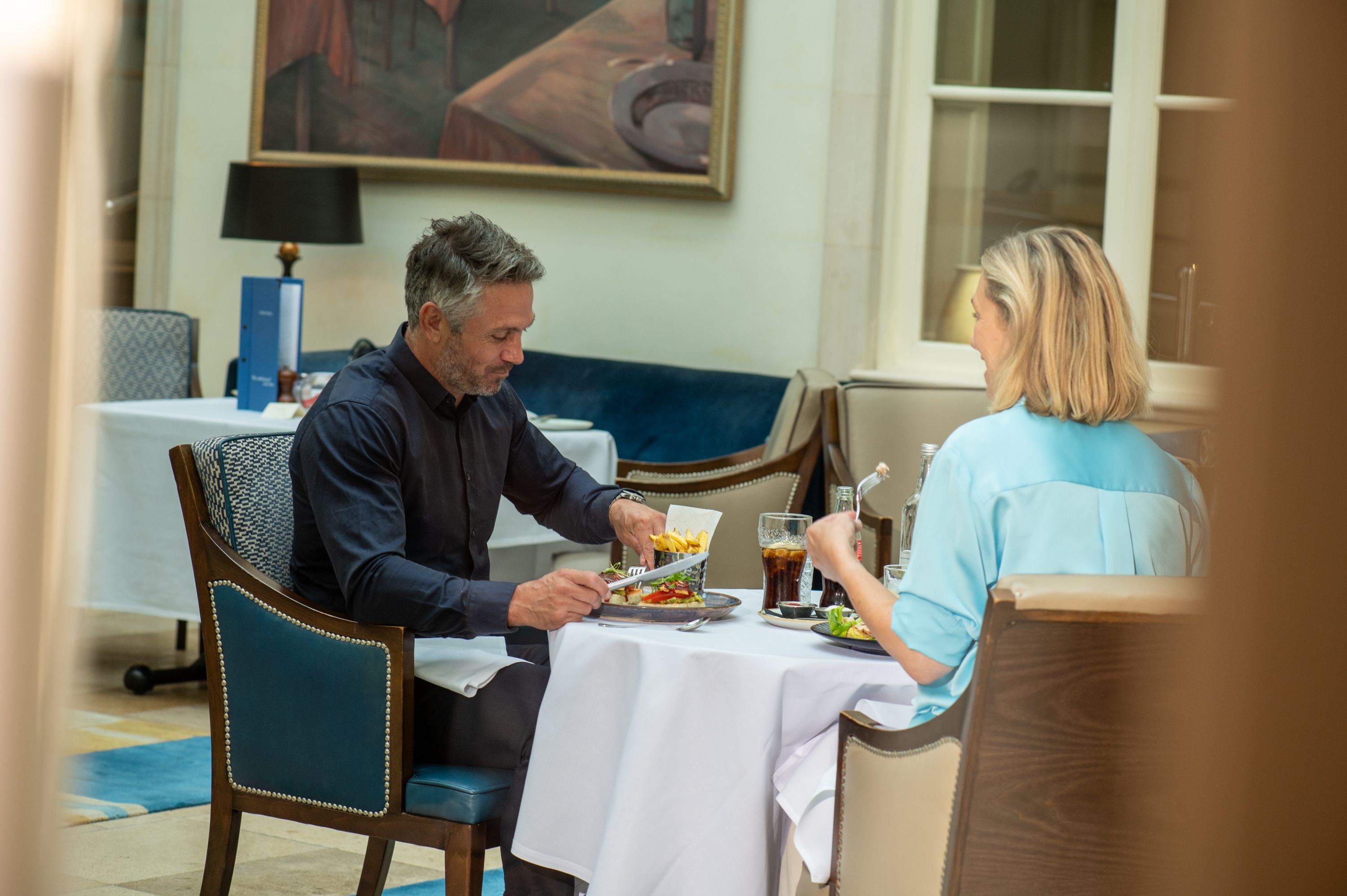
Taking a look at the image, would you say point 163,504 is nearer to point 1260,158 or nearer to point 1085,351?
point 1085,351

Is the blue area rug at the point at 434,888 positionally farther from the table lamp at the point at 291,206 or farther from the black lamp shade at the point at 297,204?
the black lamp shade at the point at 297,204

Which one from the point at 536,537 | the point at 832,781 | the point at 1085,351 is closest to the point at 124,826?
the point at 536,537

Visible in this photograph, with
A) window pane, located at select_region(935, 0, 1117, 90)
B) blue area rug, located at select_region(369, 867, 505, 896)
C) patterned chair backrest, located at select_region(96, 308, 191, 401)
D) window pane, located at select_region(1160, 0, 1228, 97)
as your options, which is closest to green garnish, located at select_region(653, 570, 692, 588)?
blue area rug, located at select_region(369, 867, 505, 896)

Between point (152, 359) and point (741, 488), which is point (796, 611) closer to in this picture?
point (741, 488)

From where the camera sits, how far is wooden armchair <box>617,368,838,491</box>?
4.00 metres

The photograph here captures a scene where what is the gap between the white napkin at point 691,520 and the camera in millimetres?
2150

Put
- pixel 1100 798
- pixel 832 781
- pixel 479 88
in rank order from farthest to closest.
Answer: pixel 479 88 → pixel 832 781 → pixel 1100 798

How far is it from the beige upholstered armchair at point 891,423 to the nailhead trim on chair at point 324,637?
7.52 ft

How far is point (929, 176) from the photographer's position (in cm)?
524

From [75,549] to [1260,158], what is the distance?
0.36m

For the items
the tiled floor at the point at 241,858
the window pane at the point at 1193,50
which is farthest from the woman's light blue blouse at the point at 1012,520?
the tiled floor at the point at 241,858

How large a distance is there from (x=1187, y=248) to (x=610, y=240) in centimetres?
531

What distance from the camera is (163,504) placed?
13.1 feet

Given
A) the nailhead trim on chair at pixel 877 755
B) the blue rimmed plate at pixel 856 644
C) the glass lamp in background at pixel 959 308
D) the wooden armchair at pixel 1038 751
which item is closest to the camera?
the wooden armchair at pixel 1038 751
